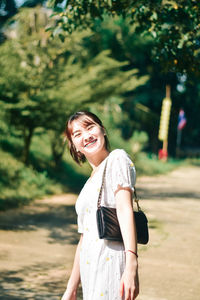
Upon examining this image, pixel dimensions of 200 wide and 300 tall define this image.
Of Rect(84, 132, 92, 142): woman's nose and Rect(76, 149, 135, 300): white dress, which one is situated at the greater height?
Rect(84, 132, 92, 142): woman's nose

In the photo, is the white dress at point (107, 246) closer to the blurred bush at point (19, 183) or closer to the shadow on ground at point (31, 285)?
the shadow on ground at point (31, 285)

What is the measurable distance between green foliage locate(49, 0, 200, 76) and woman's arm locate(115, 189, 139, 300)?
359 centimetres

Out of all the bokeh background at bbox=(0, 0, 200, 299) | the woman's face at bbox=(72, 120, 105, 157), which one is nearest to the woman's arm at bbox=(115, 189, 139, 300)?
the woman's face at bbox=(72, 120, 105, 157)

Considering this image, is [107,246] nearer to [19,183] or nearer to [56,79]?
[19,183]

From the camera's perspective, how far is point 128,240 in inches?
82.7

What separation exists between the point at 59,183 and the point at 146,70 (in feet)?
77.4

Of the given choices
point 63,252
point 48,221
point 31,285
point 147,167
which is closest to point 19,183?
point 48,221

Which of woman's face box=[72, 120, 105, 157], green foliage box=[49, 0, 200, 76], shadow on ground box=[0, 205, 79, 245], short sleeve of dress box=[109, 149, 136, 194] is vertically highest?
green foliage box=[49, 0, 200, 76]

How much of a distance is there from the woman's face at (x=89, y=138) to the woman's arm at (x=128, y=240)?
1.07 ft

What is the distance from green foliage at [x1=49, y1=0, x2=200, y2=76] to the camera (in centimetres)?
542

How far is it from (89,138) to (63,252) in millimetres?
4984

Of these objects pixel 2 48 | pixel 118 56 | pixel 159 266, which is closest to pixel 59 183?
pixel 2 48

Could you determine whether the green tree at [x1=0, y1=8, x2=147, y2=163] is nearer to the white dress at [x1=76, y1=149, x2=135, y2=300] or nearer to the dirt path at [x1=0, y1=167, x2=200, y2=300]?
the dirt path at [x1=0, y1=167, x2=200, y2=300]

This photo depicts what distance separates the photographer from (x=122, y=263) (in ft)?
7.34
